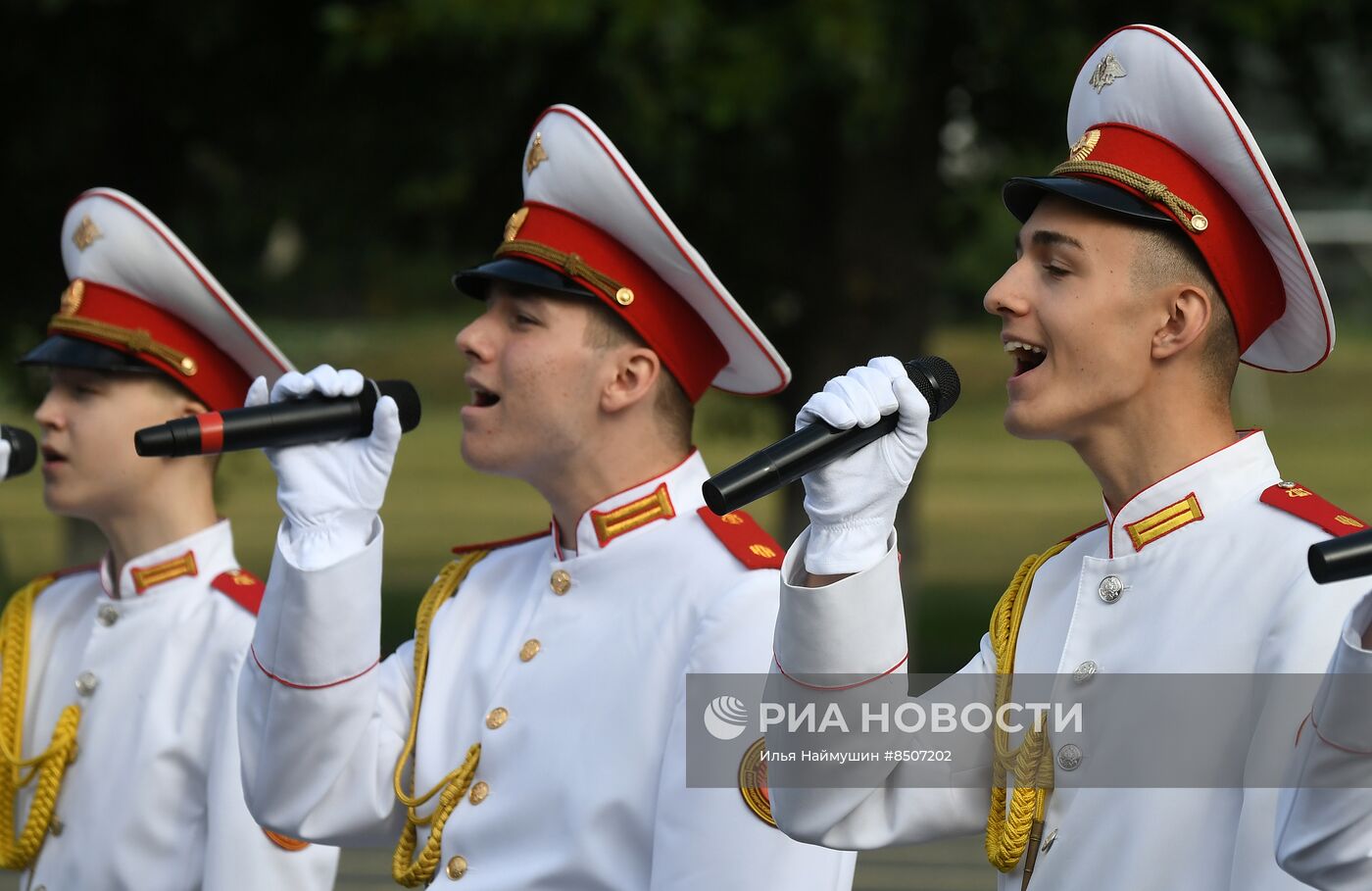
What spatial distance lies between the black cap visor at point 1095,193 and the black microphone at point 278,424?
113 centimetres

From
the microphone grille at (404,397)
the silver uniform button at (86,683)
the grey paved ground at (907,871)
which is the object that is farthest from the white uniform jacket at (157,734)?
the grey paved ground at (907,871)

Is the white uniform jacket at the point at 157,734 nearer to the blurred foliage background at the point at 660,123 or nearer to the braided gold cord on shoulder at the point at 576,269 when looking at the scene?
the braided gold cord on shoulder at the point at 576,269

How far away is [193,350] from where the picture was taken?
4555mm

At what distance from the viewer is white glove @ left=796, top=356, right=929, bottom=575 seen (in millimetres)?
2873

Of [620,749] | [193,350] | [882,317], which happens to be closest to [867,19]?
[882,317]

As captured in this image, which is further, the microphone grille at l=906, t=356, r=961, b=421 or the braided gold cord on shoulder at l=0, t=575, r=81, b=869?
the braided gold cord on shoulder at l=0, t=575, r=81, b=869

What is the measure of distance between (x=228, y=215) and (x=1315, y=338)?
10.3m

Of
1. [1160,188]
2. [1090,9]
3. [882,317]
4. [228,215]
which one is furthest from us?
[228,215]

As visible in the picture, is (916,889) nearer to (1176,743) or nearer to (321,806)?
(321,806)

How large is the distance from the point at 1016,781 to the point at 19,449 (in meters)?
2.26

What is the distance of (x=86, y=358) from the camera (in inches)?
175

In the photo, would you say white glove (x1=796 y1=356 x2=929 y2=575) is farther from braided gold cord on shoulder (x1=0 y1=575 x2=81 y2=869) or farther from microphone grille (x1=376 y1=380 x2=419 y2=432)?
braided gold cord on shoulder (x1=0 y1=575 x2=81 y2=869)

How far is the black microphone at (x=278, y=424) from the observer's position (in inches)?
122

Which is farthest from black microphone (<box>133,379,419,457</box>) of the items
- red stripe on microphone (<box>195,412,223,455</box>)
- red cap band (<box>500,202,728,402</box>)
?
red cap band (<box>500,202,728,402</box>)
